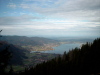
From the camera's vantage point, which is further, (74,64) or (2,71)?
(74,64)

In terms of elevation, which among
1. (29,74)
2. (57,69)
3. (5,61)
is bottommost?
(29,74)

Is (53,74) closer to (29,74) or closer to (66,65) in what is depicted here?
(66,65)

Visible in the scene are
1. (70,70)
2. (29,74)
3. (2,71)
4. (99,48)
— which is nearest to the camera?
(2,71)

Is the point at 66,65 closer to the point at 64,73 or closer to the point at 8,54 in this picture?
the point at 64,73

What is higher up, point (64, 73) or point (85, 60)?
point (85, 60)

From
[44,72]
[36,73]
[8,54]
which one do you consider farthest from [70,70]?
[8,54]

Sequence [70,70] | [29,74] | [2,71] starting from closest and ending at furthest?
[2,71] < [70,70] < [29,74]

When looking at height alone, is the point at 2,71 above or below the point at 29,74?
above

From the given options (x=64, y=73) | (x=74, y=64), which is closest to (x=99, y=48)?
(x=74, y=64)

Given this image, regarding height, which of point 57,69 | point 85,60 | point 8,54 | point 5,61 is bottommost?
point 57,69
